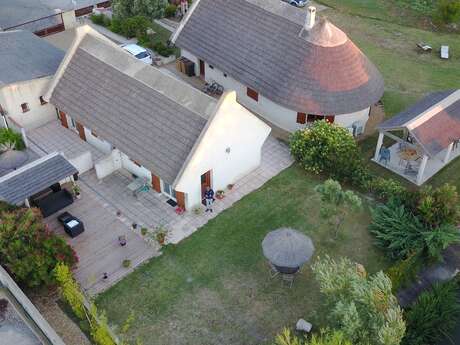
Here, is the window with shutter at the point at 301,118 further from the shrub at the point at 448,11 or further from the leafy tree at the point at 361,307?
the shrub at the point at 448,11

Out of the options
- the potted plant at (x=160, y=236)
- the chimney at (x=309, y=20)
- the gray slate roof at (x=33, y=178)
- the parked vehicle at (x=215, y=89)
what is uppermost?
the chimney at (x=309, y=20)

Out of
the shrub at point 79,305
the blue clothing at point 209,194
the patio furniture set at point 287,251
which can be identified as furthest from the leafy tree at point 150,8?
→ the shrub at point 79,305

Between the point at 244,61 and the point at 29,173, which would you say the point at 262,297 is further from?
the point at 244,61

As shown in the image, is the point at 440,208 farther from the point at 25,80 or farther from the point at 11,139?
the point at 25,80

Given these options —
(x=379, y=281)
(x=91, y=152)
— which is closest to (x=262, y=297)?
(x=379, y=281)

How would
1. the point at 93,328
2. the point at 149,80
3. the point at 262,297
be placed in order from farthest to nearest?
the point at 149,80, the point at 262,297, the point at 93,328

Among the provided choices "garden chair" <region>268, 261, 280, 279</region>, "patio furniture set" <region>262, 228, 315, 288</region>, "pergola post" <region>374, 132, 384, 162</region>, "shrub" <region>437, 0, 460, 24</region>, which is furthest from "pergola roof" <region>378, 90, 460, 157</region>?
"shrub" <region>437, 0, 460, 24</region>
